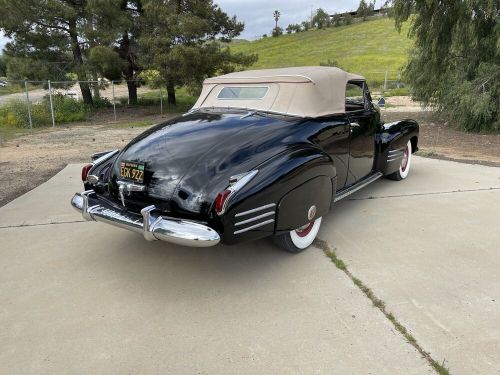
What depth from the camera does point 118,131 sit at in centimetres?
1338

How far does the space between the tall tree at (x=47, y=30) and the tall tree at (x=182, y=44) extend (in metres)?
2.68

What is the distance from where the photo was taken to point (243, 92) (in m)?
4.35

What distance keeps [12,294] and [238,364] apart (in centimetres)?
187

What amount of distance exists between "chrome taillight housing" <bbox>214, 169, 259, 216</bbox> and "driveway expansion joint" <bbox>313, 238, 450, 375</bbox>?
111cm

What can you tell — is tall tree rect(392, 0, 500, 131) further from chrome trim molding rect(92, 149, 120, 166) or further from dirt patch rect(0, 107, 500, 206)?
chrome trim molding rect(92, 149, 120, 166)

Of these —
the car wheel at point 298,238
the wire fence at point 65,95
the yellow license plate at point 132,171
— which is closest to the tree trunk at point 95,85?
the wire fence at point 65,95

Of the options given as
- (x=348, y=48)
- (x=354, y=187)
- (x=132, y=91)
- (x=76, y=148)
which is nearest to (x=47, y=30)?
(x=132, y=91)

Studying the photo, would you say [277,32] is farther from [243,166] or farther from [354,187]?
[243,166]

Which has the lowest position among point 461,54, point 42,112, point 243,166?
point 42,112

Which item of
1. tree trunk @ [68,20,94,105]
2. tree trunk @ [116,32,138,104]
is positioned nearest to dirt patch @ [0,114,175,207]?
tree trunk @ [68,20,94,105]

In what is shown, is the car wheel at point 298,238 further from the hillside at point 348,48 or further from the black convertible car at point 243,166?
the hillside at point 348,48

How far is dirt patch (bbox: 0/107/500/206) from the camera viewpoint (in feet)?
22.7

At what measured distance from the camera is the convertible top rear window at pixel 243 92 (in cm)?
421

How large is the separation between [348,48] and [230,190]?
58226mm
